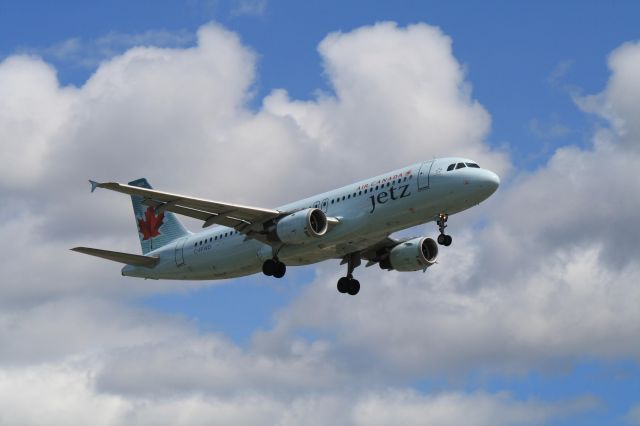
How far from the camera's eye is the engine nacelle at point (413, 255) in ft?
213

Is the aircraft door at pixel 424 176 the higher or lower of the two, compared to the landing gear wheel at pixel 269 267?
higher

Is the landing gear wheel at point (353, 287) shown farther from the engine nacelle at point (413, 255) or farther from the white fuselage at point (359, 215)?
the white fuselage at point (359, 215)

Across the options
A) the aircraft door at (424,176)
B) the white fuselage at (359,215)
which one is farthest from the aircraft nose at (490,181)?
the aircraft door at (424,176)

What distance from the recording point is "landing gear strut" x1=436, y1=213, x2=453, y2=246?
177 ft

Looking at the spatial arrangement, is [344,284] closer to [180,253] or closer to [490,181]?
[180,253]

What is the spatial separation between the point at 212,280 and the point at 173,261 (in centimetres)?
260

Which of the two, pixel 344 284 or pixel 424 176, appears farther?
pixel 344 284

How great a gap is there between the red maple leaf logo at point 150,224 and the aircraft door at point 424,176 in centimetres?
2057

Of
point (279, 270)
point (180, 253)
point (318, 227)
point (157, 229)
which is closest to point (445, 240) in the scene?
point (318, 227)

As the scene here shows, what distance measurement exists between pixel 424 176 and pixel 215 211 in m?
11.0

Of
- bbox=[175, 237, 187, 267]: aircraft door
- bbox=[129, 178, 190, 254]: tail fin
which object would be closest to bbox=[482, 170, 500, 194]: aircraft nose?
bbox=[175, 237, 187, 267]: aircraft door

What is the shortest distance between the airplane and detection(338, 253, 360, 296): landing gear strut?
0.19ft

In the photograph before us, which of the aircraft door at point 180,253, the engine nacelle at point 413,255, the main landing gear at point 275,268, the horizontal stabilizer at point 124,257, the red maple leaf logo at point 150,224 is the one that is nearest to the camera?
the main landing gear at point 275,268

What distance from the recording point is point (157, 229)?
70.1 m
